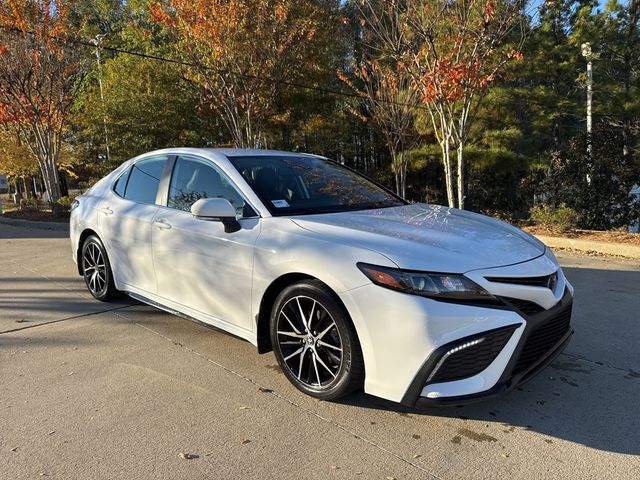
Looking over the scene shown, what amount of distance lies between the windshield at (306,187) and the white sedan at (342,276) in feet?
0.05

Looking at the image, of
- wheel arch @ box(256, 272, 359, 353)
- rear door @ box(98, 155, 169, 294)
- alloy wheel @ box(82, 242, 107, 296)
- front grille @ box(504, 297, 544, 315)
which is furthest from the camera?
alloy wheel @ box(82, 242, 107, 296)

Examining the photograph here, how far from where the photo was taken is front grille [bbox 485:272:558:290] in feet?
8.99

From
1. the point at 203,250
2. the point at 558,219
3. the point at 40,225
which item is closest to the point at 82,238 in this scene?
the point at 203,250

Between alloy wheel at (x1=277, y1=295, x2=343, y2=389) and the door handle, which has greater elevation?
the door handle

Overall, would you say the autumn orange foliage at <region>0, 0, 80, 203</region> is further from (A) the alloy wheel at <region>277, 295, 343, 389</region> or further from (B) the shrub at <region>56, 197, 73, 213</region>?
(A) the alloy wheel at <region>277, 295, 343, 389</region>

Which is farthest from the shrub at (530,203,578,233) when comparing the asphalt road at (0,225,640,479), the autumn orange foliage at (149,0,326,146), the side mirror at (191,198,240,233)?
the side mirror at (191,198,240,233)

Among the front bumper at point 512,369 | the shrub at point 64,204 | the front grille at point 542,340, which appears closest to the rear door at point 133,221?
the front bumper at point 512,369

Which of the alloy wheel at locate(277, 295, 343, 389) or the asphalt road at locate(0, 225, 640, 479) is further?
the alloy wheel at locate(277, 295, 343, 389)

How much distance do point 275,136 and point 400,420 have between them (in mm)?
16890

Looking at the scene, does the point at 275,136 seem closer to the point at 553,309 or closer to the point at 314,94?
the point at 314,94

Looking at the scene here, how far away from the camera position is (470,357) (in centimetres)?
261

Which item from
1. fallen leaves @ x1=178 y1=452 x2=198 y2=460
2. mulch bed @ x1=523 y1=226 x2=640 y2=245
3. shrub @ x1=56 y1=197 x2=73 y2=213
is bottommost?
fallen leaves @ x1=178 y1=452 x2=198 y2=460

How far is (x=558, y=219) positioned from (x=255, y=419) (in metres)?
8.17

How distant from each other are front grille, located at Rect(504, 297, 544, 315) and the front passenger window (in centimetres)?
185
